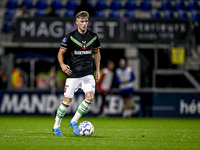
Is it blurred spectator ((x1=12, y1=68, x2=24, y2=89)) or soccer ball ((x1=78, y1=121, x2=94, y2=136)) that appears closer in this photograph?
soccer ball ((x1=78, y1=121, x2=94, y2=136))

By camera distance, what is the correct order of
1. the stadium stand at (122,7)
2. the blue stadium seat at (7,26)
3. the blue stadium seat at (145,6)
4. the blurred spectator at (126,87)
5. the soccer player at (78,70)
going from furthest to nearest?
1. the blue stadium seat at (145,6)
2. the stadium stand at (122,7)
3. the blue stadium seat at (7,26)
4. the blurred spectator at (126,87)
5. the soccer player at (78,70)

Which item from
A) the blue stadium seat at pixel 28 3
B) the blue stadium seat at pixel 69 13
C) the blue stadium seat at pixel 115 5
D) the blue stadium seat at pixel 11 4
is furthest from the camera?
the blue stadium seat at pixel 11 4

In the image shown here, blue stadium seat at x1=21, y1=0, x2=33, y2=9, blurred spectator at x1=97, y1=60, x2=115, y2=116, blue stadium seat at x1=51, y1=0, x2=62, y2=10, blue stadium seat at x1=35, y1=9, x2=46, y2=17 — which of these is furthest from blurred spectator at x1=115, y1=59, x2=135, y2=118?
blue stadium seat at x1=21, y1=0, x2=33, y2=9

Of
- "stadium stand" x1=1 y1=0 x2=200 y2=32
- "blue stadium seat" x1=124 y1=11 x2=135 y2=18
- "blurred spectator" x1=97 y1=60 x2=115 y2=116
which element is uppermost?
"stadium stand" x1=1 y1=0 x2=200 y2=32

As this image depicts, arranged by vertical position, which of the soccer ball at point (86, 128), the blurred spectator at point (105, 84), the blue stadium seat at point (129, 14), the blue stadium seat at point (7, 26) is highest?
the blue stadium seat at point (129, 14)

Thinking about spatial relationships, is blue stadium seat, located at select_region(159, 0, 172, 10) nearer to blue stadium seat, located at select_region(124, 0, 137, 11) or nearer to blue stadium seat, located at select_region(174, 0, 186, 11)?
blue stadium seat, located at select_region(174, 0, 186, 11)

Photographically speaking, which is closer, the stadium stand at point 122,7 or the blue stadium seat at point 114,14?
the blue stadium seat at point 114,14

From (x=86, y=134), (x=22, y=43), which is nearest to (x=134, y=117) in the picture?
(x=22, y=43)

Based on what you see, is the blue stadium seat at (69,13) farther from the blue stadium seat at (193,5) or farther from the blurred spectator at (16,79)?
the blue stadium seat at (193,5)

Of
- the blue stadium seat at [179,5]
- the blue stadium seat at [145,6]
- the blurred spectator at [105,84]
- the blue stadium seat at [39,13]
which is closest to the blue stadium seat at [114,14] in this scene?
the blue stadium seat at [145,6]

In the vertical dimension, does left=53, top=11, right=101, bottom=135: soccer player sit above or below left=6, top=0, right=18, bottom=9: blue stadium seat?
below

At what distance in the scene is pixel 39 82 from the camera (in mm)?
19766

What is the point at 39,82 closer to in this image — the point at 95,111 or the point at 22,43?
the point at 22,43

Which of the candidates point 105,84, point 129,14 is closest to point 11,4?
point 129,14
